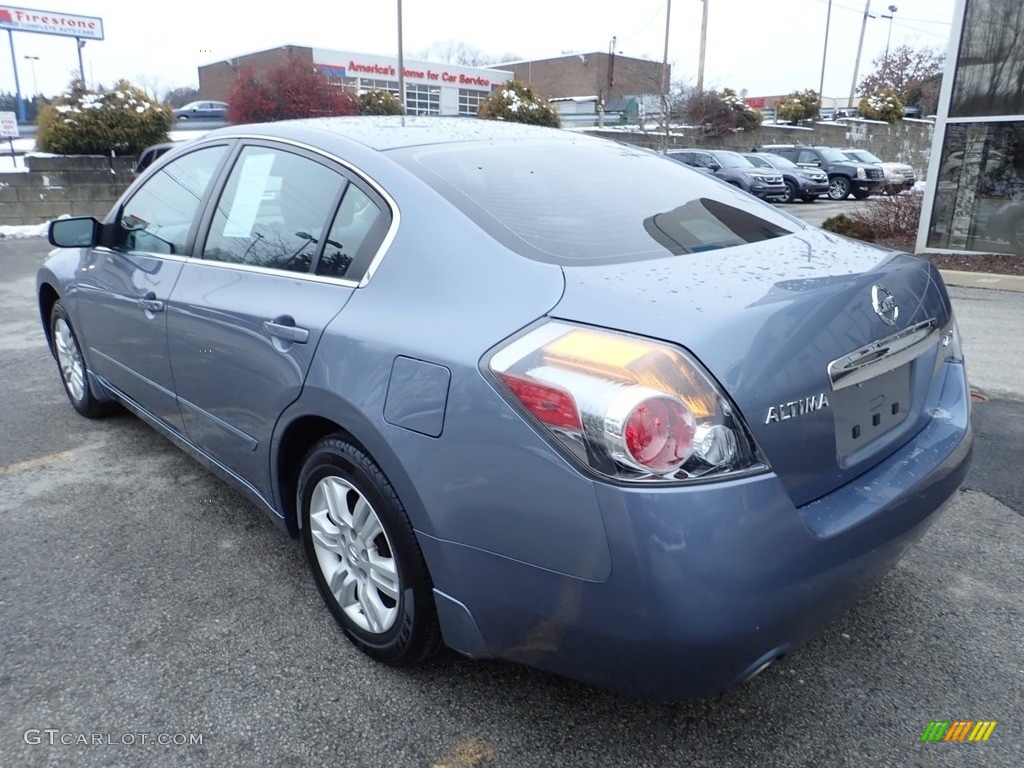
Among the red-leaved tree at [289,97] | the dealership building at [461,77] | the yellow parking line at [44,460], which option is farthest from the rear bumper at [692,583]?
the dealership building at [461,77]

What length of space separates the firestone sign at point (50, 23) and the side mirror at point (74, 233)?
138ft

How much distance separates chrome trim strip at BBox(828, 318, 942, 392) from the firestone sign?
4527 centimetres

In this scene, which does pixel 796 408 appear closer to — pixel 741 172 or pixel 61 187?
pixel 61 187

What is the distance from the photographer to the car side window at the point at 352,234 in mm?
2324

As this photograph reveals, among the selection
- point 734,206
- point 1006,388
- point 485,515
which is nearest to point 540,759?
point 485,515

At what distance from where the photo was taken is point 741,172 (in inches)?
848

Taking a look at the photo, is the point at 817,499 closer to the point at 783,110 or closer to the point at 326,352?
the point at 326,352

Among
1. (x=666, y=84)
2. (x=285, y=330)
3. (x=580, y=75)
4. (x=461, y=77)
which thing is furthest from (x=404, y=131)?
(x=580, y=75)

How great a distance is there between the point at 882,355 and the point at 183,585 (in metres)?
2.44

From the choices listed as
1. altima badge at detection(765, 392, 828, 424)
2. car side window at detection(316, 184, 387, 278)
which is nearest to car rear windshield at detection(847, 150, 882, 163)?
car side window at detection(316, 184, 387, 278)

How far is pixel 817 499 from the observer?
1.87 meters

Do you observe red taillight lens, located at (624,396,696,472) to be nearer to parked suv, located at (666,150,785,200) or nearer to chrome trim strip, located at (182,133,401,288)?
chrome trim strip, located at (182,133,401,288)

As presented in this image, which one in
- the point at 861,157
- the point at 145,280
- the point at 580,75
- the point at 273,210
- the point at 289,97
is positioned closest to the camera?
the point at 273,210

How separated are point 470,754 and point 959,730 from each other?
52.5 inches
